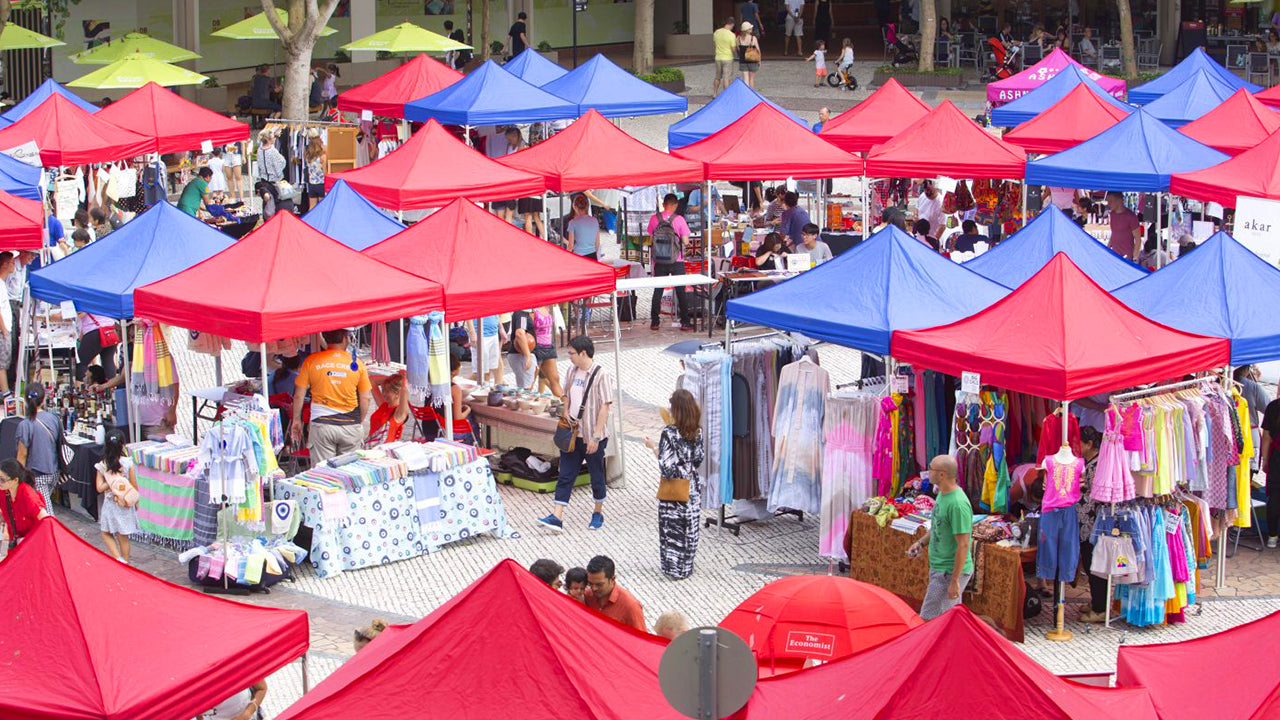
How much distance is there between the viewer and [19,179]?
1744 centimetres

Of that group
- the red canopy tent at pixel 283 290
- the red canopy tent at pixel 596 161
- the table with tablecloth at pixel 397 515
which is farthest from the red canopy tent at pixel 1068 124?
the table with tablecloth at pixel 397 515

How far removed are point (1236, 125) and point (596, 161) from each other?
310 inches

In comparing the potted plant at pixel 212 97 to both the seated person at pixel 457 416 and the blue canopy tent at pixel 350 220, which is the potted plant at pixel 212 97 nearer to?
the blue canopy tent at pixel 350 220

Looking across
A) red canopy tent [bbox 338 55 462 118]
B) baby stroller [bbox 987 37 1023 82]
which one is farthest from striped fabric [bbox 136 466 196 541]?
baby stroller [bbox 987 37 1023 82]

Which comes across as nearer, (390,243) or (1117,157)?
(390,243)

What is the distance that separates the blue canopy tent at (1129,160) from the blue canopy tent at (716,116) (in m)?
4.10

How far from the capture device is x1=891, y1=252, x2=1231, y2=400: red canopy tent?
10305 mm

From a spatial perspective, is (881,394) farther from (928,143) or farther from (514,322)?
(928,143)

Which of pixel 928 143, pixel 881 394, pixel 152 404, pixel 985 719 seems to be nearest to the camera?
pixel 985 719

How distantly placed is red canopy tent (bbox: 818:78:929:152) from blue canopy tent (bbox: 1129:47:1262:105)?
15.4ft

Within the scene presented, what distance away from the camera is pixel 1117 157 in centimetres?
1861

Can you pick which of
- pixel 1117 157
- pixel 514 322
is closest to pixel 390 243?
pixel 514 322

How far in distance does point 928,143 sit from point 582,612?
45.0 feet

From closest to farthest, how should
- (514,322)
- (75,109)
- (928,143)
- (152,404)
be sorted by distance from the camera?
1. (152,404)
2. (514,322)
3. (928,143)
4. (75,109)
